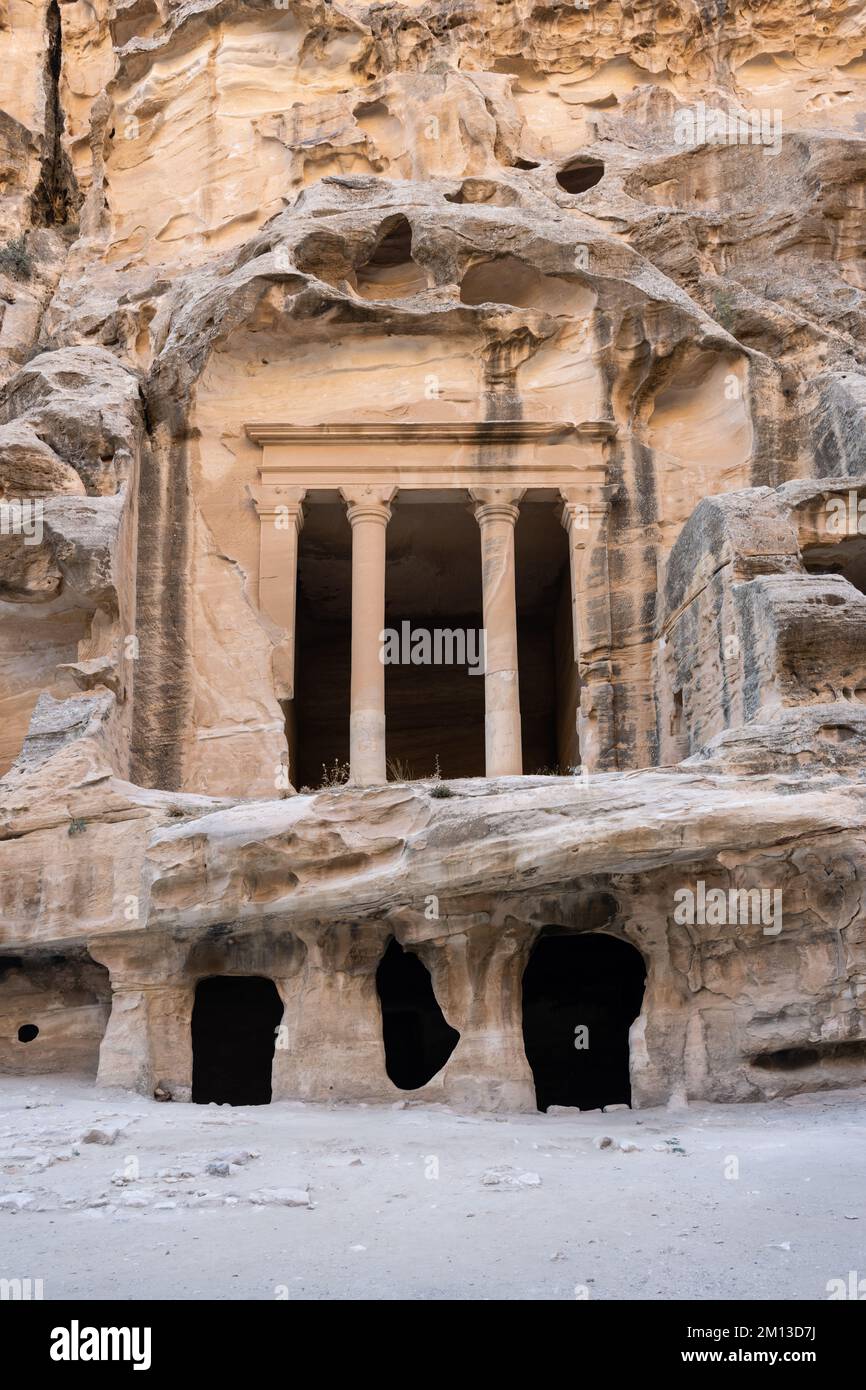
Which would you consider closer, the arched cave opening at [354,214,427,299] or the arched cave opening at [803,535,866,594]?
the arched cave opening at [803,535,866,594]

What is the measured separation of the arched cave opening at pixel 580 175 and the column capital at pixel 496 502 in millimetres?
8095

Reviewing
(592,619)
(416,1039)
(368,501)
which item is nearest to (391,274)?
(368,501)

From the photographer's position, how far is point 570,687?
20.4m

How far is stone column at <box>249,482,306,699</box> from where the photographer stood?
17.3 meters

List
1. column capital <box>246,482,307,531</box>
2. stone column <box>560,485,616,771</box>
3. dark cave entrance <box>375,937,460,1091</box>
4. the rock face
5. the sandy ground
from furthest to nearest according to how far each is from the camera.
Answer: column capital <box>246,482,307,531</box>
dark cave entrance <box>375,937,460,1091</box>
stone column <box>560,485,616,771</box>
the rock face
the sandy ground

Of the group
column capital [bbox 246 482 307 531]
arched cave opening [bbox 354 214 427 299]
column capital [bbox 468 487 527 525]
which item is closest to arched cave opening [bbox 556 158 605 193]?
arched cave opening [bbox 354 214 427 299]

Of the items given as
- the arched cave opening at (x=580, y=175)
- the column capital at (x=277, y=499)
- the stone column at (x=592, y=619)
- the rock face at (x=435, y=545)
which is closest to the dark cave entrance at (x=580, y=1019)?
the rock face at (x=435, y=545)

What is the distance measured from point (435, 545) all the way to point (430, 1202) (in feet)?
48.2

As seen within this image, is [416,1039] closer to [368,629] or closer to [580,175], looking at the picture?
[368,629]

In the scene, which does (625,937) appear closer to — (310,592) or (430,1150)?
(430,1150)

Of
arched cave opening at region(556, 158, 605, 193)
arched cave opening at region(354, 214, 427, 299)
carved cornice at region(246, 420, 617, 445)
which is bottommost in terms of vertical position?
carved cornice at region(246, 420, 617, 445)

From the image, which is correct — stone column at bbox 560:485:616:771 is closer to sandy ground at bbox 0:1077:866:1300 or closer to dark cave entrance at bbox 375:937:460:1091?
dark cave entrance at bbox 375:937:460:1091

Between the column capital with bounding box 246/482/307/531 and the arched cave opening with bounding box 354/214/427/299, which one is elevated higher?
the arched cave opening with bounding box 354/214/427/299

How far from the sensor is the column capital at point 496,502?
1838 centimetres
